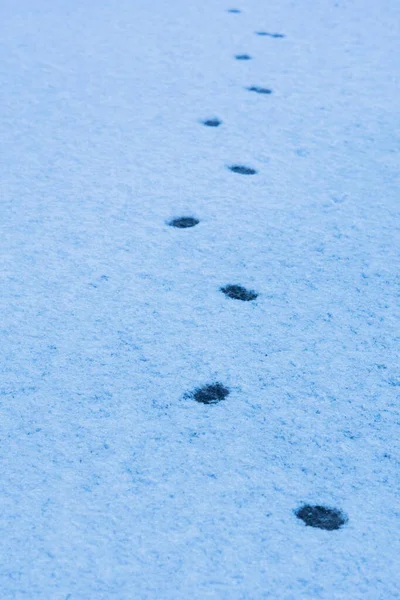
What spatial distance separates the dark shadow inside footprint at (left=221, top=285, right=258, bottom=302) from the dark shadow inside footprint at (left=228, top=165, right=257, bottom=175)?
2.45ft

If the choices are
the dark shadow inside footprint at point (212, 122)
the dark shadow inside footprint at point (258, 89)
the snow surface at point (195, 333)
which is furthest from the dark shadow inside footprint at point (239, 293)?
the dark shadow inside footprint at point (258, 89)

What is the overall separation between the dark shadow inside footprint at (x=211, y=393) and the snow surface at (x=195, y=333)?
25 millimetres

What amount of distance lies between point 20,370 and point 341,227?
1.19 m

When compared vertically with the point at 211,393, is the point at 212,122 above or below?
above

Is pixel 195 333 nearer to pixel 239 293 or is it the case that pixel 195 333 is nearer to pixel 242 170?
pixel 239 293

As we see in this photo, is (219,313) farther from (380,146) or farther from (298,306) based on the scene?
(380,146)

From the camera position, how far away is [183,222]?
2.44 metres

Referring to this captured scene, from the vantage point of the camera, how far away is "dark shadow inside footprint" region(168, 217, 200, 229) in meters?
2.42

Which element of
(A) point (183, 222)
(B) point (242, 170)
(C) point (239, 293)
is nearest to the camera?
(C) point (239, 293)

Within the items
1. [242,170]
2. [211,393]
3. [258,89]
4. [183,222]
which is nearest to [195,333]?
[211,393]

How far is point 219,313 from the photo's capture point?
80.1 inches

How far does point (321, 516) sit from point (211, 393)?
16.4 inches

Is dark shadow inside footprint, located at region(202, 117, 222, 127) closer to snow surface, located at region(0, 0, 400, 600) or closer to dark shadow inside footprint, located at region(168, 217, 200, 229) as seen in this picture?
snow surface, located at region(0, 0, 400, 600)

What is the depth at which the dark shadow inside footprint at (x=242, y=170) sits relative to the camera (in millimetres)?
2758
